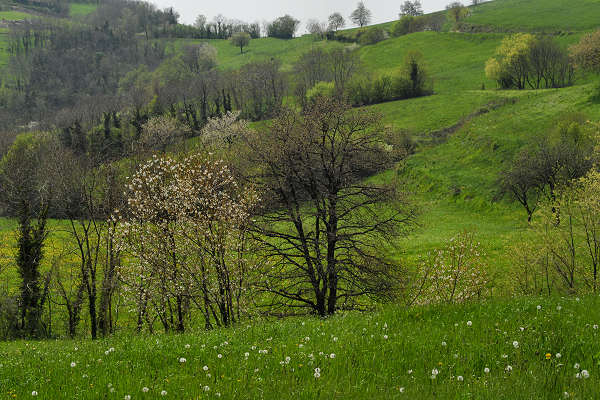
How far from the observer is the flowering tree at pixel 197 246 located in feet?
57.7

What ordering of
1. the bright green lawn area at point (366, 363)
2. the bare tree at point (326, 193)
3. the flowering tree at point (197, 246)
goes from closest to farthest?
the bright green lawn area at point (366, 363) → the flowering tree at point (197, 246) → the bare tree at point (326, 193)

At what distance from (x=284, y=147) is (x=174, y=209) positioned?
6267mm

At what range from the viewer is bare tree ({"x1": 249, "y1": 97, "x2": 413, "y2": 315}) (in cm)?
1830

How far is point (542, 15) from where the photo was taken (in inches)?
5133

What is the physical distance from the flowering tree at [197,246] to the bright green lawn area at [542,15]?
417 feet

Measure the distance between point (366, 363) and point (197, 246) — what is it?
12.5m

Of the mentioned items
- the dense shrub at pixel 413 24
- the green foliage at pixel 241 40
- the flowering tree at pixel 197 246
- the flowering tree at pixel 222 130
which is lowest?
the flowering tree at pixel 197 246

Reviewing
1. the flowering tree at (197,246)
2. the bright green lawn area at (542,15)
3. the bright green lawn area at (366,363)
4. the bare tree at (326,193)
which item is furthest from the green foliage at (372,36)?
the bright green lawn area at (366,363)

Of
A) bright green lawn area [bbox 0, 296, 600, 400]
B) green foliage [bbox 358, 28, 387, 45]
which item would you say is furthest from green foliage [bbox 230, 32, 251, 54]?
bright green lawn area [bbox 0, 296, 600, 400]

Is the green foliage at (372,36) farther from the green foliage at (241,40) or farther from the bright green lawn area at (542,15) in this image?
the green foliage at (241,40)

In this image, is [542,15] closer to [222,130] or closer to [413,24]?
[413,24]

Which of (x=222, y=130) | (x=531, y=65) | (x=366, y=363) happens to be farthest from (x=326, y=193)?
(x=531, y=65)

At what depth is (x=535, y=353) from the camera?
711 cm

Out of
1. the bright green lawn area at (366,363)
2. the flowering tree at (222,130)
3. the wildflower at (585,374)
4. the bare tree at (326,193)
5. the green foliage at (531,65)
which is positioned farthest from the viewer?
the green foliage at (531,65)
